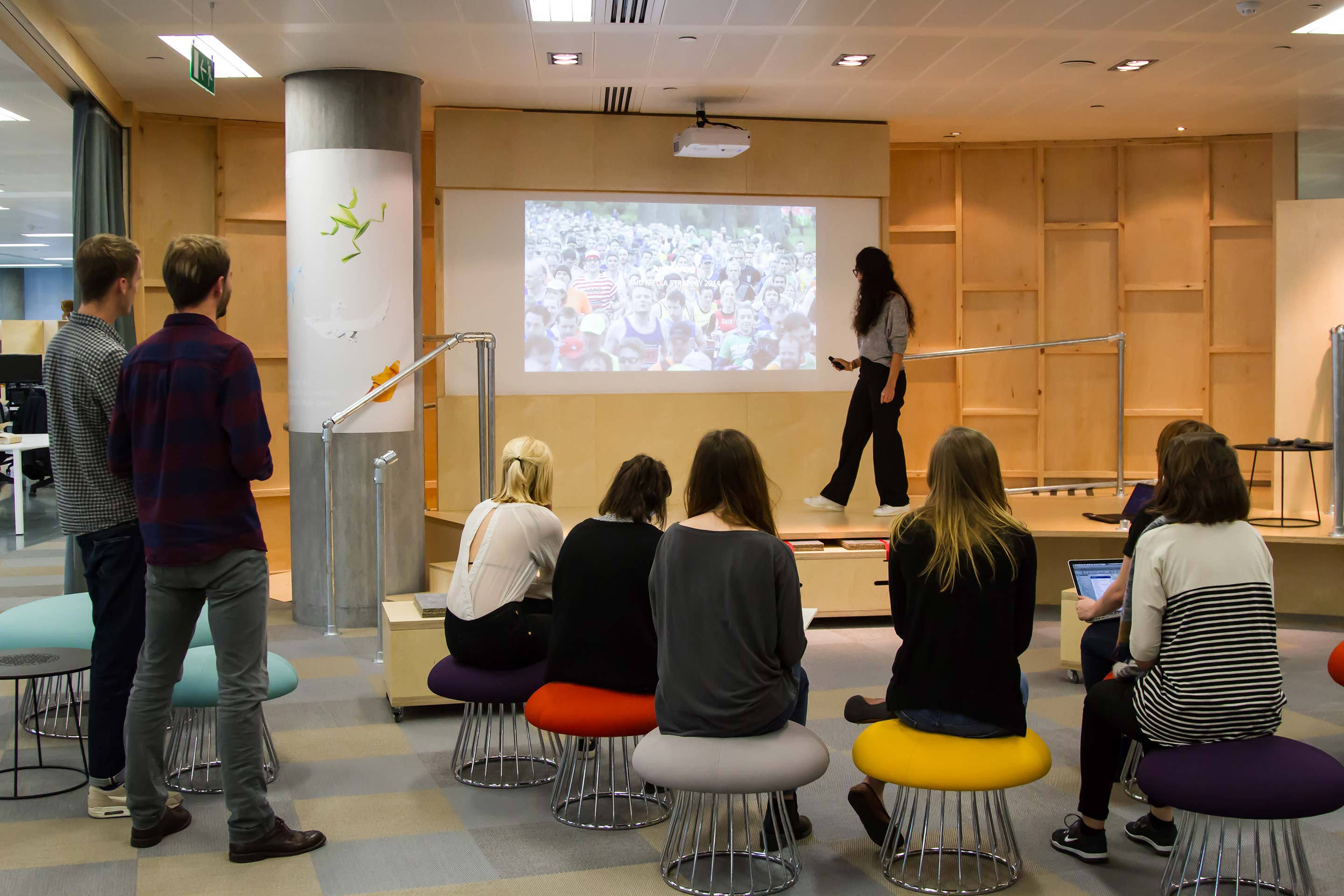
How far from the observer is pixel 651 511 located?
3.10 meters

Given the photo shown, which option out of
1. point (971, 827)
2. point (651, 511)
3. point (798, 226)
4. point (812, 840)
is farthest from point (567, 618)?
point (798, 226)

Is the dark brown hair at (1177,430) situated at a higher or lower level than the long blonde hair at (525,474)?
higher

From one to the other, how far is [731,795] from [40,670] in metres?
2.06

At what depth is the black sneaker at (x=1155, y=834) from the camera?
10.0 feet

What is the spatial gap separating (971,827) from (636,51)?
4114 mm

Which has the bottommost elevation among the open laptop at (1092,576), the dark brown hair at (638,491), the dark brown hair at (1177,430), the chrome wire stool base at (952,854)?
the chrome wire stool base at (952,854)

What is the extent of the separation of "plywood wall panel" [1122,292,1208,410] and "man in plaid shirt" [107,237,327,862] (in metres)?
6.74

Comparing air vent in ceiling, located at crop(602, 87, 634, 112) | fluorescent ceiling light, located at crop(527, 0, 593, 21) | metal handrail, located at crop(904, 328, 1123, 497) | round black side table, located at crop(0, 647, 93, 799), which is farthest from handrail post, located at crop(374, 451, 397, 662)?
metal handrail, located at crop(904, 328, 1123, 497)

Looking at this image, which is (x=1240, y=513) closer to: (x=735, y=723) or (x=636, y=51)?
(x=735, y=723)

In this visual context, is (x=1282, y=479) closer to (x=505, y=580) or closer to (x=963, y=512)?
(x=963, y=512)

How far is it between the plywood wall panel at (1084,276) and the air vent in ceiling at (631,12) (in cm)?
401

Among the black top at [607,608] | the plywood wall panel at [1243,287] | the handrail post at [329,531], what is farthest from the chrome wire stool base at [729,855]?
the plywood wall panel at [1243,287]

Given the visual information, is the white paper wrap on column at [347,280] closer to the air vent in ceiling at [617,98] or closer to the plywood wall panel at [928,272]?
the air vent in ceiling at [617,98]

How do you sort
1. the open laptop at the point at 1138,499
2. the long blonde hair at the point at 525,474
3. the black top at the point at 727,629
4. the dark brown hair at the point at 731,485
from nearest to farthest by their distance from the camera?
the black top at the point at 727,629, the dark brown hair at the point at 731,485, the long blonde hair at the point at 525,474, the open laptop at the point at 1138,499
